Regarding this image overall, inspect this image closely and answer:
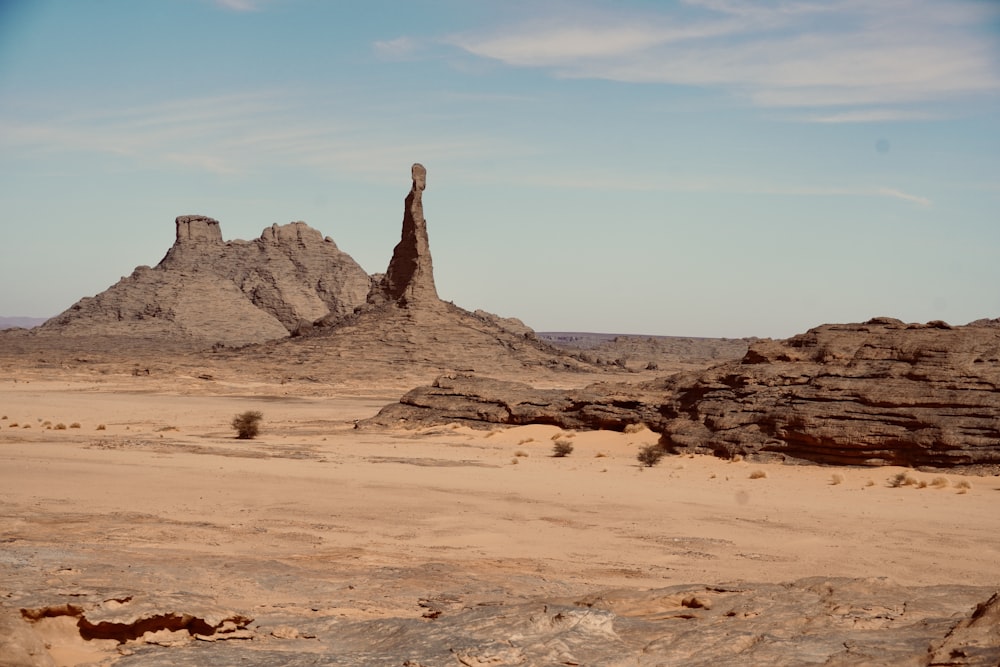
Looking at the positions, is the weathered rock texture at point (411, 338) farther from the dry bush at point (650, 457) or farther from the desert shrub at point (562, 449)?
the dry bush at point (650, 457)

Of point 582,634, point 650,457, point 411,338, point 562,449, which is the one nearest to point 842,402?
point 650,457

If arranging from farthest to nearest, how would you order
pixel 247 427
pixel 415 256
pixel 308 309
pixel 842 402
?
1. pixel 308 309
2. pixel 415 256
3. pixel 247 427
4. pixel 842 402

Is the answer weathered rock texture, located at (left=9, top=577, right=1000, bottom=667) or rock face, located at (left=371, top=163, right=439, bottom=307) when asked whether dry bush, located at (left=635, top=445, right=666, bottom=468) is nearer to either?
weathered rock texture, located at (left=9, top=577, right=1000, bottom=667)

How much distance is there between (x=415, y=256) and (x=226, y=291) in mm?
49147

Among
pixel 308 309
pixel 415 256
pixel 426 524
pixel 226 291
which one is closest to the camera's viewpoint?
pixel 426 524

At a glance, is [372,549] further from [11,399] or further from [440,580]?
[11,399]

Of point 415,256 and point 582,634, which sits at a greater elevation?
point 415,256

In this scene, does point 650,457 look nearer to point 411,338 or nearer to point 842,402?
point 842,402

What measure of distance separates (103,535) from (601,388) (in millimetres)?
17734

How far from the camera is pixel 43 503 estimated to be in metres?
14.7

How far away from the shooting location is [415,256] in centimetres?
7612

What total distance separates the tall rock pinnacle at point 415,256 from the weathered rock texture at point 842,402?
49901 millimetres

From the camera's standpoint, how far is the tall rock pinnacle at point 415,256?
76.1 metres

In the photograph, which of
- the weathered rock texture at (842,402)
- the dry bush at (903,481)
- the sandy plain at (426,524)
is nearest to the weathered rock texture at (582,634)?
the sandy plain at (426,524)
